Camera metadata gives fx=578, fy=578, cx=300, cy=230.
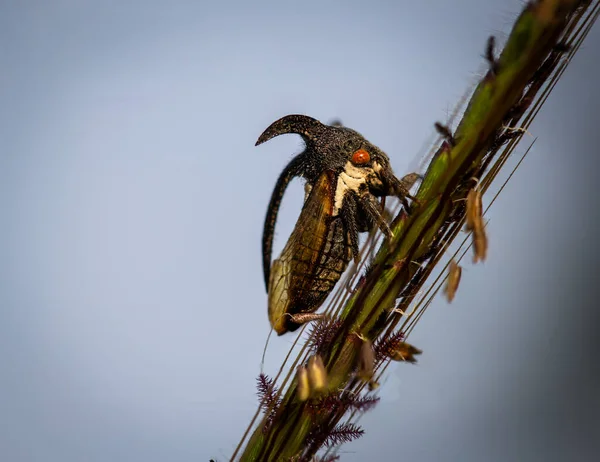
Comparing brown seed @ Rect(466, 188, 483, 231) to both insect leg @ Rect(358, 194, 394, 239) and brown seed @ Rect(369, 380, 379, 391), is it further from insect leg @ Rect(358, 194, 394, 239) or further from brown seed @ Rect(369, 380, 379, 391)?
insect leg @ Rect(358, 194, 394, 239)

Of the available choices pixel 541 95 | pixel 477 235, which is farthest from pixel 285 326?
pixel 541 95

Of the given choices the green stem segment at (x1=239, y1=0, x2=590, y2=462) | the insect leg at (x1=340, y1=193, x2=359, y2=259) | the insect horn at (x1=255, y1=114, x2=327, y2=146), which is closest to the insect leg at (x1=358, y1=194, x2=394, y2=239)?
the insect leg at (x1=340, y1=193, x2=359, y2=259)

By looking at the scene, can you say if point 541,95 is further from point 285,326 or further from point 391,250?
point 285,326

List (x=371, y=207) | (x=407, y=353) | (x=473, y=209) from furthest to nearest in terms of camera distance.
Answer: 1. (x=371, y=207)
2. (x=407, y=353)
3. (x=473, y=209)

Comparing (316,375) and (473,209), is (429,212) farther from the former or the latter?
(316,375)

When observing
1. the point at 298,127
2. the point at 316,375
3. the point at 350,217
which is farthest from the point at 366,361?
the point at 298,127

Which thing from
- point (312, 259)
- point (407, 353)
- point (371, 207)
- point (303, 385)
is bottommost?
point (303, 385)

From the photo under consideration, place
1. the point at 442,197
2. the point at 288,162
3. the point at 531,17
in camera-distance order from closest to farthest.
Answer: the point at 531,17 < the point at 442,197 < the point at 288,162
